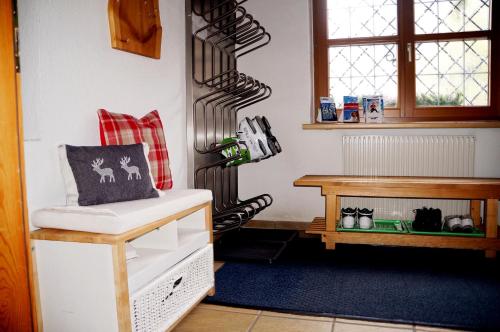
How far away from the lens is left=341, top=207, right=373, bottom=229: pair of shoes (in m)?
3.08

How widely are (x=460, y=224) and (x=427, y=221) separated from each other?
21cm

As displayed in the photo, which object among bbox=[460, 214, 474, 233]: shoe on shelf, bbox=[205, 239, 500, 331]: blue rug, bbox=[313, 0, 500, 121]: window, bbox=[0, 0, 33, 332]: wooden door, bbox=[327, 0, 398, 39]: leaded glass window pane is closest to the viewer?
bbox=[0, 0, 33, 332]: wooden door

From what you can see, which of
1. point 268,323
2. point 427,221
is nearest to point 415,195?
point 427,221

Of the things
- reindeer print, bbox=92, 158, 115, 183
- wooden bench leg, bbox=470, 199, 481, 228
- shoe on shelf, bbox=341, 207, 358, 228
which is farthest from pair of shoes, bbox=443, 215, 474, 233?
reindeer print, bbox=92, 158, 115, 183

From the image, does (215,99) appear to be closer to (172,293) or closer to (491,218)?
(172,293)

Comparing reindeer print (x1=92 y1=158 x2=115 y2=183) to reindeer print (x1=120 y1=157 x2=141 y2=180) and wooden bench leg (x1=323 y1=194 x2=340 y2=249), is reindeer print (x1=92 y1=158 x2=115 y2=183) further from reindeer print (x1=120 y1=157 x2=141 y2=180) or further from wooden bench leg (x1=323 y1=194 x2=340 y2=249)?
wooden bench leg (x1=323 y1=194 x2=340 y2=249)

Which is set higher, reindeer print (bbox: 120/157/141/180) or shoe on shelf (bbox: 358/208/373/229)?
reindeer print (bbox: 120/157/141/180)

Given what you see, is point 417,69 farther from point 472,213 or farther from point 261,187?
point 261,187

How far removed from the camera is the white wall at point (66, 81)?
5.35 ft

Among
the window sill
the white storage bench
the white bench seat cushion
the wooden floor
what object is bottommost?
the wooden floor

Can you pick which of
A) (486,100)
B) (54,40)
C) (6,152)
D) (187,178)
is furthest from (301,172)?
(6,152)

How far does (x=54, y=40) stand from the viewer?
176 cm

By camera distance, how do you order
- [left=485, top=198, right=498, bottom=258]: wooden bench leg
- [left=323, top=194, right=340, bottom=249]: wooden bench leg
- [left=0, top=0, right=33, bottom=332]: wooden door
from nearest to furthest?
[left=0, top=0, right=33, bottom=332]: wooden door < [left=485, top=198, right=498, bottom=258]: wooden bench leg < [left=323, top=194, right=340, bottom=249]: wooden bench leg

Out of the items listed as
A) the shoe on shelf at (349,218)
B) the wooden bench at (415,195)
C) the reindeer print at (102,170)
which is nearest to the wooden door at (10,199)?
the reindeer print at (102,170)
